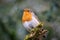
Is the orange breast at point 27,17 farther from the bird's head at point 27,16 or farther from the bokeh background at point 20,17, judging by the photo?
the bokeh background at point 20,17

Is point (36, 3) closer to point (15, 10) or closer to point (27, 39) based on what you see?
point (15, 10)

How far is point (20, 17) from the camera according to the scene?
577cm

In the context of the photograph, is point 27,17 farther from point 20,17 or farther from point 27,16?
point 20,17

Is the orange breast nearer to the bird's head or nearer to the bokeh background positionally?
the bird's head

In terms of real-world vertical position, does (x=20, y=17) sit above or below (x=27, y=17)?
below

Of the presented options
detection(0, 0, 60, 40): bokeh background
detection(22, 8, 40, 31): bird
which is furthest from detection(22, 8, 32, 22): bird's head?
detection(0, 0, 60, 40): bokeh background

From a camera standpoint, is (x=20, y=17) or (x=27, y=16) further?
(x=20, y=17)

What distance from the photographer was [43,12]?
18.8ft

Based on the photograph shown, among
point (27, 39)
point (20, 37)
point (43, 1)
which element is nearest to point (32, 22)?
point (27, 39)

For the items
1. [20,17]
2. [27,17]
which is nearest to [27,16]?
[27,17]

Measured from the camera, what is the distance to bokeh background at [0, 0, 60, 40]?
5594mm

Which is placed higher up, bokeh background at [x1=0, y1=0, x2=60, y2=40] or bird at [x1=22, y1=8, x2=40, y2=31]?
bird at [x1=22, y1=8, x2=40, y2=31]

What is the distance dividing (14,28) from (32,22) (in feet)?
4.30

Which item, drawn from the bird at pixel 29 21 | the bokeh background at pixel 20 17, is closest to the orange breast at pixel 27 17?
the bird at pixel 29 21
